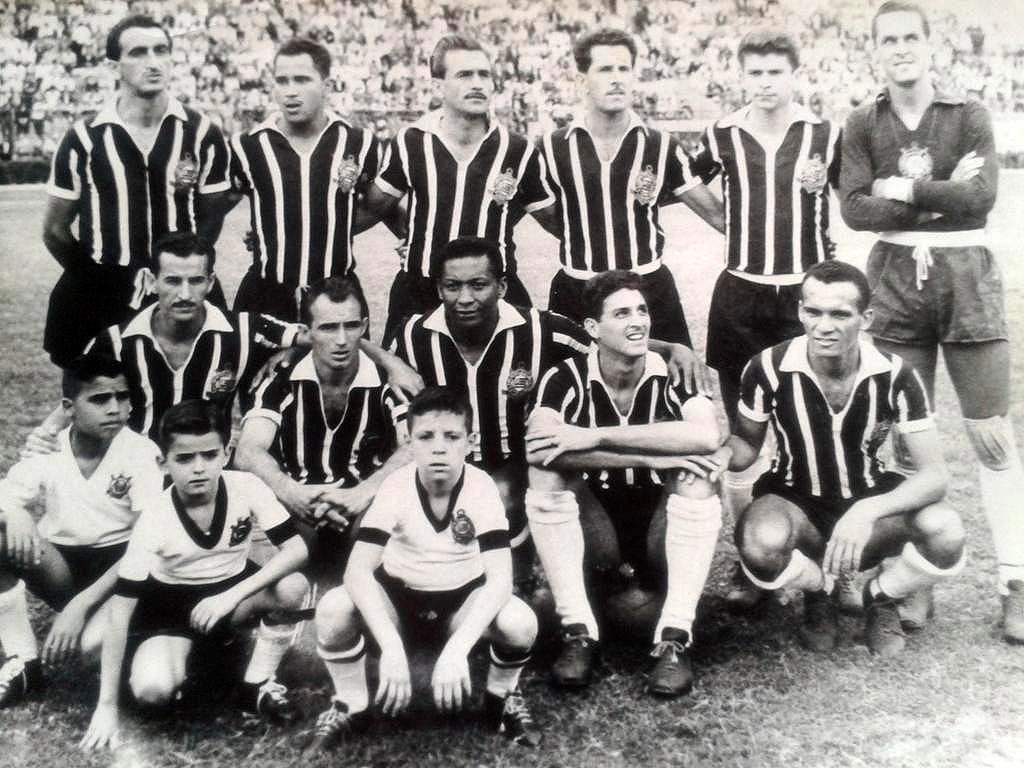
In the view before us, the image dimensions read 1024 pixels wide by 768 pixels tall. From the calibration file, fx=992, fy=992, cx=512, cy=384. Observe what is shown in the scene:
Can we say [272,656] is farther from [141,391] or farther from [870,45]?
[870,45]

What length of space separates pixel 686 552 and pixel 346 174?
1.23 metres

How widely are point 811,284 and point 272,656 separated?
1.44 m

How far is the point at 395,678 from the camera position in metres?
1.94

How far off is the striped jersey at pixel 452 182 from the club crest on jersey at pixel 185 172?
45cm

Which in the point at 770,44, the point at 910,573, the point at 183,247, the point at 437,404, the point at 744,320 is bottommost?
the point at 910,573

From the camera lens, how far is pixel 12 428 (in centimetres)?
257

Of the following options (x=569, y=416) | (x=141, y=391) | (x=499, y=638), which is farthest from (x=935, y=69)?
(x=141, y=391)

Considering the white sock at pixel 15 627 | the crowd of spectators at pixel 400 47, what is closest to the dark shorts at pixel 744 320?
the crowd of spectators at pixel 400 47

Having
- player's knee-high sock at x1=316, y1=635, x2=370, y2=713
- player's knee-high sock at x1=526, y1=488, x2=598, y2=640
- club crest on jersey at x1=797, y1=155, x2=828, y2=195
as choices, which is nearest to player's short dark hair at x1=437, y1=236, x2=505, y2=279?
player's knee-high sock at x1=526, y1=488, x2=598, y2=640

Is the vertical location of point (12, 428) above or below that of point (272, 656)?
above

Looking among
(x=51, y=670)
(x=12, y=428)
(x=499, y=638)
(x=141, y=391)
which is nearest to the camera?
(x=499, y=638)

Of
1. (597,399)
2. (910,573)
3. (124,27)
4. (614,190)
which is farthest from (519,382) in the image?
(124,27)

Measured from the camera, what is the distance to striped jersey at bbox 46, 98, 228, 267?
2.38 metres

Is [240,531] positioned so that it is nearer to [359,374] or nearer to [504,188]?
[359,374]
